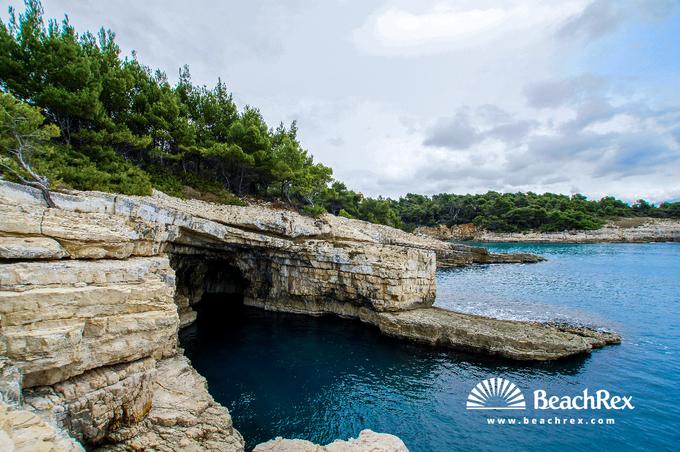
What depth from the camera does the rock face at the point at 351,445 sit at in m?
8.75

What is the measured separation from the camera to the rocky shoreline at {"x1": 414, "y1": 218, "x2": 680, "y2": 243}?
80.6 metres

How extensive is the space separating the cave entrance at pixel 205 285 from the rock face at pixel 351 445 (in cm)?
1475

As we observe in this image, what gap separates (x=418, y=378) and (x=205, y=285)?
77.5 ft

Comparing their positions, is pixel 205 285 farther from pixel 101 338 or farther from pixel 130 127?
pixel 101 338

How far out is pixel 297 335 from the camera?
2127 cm

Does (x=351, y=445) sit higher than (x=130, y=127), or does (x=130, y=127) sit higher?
(x=130, y=127)

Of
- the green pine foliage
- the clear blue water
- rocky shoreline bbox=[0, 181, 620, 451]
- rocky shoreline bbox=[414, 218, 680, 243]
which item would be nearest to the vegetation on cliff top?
the green pine foliage

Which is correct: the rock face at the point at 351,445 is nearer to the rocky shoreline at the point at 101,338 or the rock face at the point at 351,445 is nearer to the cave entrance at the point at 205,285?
the rocky shoreline at the point at 101,338

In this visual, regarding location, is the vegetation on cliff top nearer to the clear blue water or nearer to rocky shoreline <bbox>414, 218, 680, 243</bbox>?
the clear blue water

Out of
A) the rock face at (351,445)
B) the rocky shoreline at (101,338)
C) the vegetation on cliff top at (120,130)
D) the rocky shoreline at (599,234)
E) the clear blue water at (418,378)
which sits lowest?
the clear blue water at (418,378)

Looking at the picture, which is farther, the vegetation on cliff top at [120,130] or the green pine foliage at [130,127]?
the green pine foliage at [130,127]

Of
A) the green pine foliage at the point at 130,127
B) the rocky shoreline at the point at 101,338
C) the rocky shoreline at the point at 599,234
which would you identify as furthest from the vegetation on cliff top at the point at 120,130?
the rocky shoreline at the point at 599,234

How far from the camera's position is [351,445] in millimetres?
8938

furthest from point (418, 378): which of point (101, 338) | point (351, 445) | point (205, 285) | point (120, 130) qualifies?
point (120, 130)
